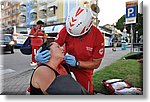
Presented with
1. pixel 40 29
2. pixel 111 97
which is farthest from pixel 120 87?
pixel 40 29

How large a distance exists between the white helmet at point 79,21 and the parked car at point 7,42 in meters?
0.49

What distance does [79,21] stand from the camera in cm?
179

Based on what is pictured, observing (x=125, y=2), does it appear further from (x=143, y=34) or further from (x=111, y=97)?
(x=111, y=97)

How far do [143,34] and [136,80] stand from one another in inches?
14.9

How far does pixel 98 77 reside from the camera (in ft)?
6.32

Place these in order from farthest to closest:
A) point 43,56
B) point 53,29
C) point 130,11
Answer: point 130,11
point 53,29
point 43,56

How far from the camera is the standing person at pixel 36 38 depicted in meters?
1.87

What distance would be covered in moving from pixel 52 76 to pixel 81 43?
33 centimetres

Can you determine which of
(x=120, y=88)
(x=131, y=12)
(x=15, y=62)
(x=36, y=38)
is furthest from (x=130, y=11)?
(x=15, y=62)

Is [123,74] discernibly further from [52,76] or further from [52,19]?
[52,19]

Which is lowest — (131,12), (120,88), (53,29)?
(120,88)

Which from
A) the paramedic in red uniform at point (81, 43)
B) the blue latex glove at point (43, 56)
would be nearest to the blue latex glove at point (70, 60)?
the paramedic in red uniform at point (81, 43)

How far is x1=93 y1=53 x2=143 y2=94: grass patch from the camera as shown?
1936 mm

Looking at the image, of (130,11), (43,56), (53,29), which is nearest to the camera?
(43,56)
